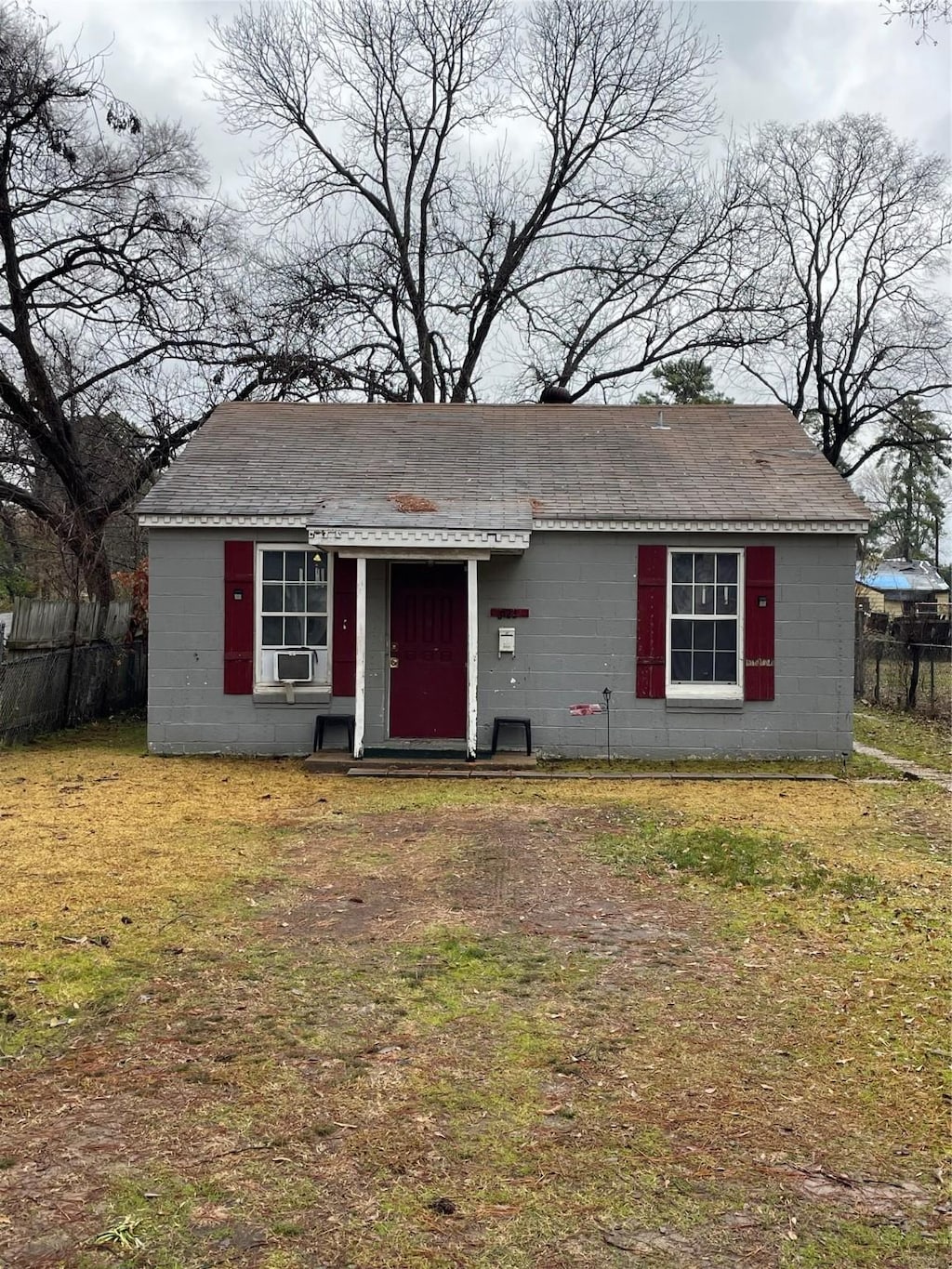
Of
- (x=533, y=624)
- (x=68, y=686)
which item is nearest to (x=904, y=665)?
(x=533, y=624)

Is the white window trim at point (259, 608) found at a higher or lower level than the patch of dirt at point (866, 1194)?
higher

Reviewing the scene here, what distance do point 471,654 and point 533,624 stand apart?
1.03 m

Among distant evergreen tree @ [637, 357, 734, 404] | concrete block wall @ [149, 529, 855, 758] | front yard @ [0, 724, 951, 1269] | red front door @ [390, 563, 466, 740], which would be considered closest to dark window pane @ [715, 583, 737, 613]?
concrete block wall @ [149, 529, 855, 758]

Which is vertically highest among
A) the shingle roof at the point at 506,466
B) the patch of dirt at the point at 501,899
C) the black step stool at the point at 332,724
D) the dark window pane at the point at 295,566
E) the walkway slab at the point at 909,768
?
the shingle roof at the point at 506,466

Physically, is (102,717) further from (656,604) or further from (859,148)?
(859,148)

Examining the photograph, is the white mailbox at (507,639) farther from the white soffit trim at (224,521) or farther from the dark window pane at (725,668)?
the white soffit trim at (224,521)

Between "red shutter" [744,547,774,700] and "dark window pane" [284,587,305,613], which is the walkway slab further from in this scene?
"dark window pane" [284,587,305,613]

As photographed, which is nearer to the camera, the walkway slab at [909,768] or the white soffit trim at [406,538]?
the walkway slab at [909,768]

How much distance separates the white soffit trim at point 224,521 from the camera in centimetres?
1191

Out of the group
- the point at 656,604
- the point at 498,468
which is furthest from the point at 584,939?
the point at 498,468

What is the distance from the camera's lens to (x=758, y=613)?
470 inches

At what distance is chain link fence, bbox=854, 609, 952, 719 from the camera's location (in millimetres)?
16641

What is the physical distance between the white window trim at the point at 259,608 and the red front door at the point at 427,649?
0.74m

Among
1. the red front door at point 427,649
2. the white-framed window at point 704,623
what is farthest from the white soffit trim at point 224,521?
the white-framed window at point 704,623
